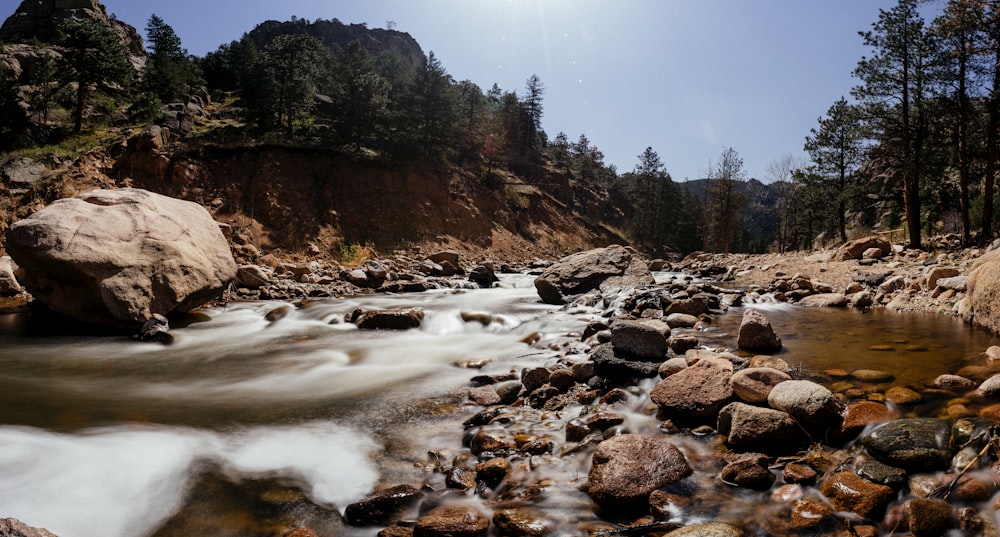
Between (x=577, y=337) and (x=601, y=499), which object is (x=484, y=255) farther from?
(x=601, y=499)

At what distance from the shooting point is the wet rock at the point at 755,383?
4.83 meters

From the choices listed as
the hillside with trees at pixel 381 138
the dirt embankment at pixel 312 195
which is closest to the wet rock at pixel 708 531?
the hillside with trees at pixel 381 138

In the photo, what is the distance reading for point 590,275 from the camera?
16766mm

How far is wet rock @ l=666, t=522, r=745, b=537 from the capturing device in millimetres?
3133

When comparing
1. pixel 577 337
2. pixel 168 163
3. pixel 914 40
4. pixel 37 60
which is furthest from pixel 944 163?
pixel 37 60

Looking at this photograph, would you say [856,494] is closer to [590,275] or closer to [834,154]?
[590,275]

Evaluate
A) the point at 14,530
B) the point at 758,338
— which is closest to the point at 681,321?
the point at 758,338

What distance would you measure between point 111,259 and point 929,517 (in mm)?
13939

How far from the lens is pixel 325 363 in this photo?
9.11 metres

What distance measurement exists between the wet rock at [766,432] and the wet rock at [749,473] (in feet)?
0.76

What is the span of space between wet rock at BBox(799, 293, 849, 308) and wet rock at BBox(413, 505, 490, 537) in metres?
12.8

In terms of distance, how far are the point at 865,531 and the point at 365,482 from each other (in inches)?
161

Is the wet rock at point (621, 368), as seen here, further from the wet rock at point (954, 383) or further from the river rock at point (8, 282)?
the river rock at point (8, 282)

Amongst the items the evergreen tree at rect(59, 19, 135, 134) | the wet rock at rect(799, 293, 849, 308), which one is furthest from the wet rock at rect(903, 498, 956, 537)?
the evergreen tree at rect(59, 19, 135, 134)
